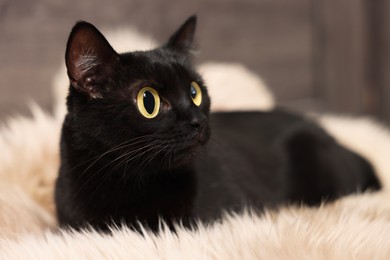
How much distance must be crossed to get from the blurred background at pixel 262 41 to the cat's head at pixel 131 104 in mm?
668

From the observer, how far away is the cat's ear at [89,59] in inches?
26.5

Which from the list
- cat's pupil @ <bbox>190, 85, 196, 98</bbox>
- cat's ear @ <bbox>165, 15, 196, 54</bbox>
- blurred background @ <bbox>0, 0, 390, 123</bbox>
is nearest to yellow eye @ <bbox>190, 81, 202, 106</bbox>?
cat's pupil @ <bbox>190, 85, 196, 98</bbox>

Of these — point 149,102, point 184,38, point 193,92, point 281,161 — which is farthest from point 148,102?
point 281,161

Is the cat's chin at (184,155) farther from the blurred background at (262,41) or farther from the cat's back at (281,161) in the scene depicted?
the blurred background at (262,41)

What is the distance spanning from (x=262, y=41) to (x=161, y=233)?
1383 millimetres

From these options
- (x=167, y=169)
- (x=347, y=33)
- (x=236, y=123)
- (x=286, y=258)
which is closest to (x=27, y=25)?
Result: (x=236, y=123)

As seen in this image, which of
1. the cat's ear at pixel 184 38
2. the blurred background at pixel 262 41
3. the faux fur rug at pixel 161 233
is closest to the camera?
the faux fur rug at pixel 161 233

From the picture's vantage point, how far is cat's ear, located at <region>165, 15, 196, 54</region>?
0.87 m

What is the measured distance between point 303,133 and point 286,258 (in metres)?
0.64

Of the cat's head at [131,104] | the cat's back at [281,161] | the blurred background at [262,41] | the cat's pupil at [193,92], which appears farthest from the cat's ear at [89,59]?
the blurred background at [262,41]

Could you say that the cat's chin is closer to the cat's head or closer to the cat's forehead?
the cat's head

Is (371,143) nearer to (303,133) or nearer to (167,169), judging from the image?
(303,133)

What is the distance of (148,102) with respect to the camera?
70 cm

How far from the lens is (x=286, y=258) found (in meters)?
0.57
